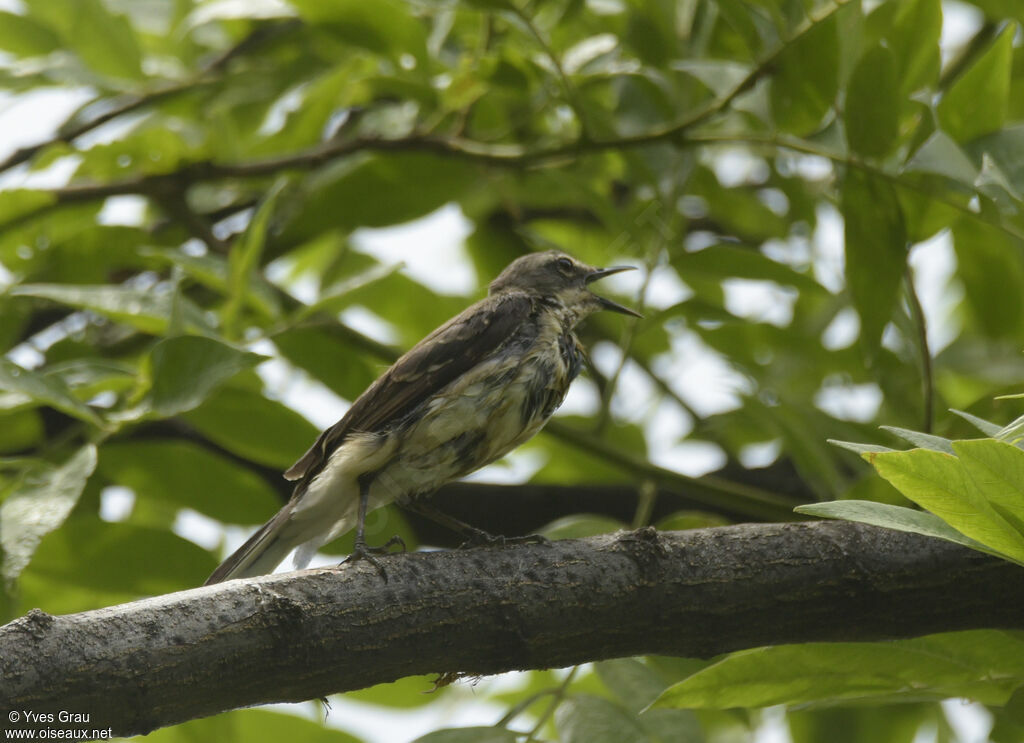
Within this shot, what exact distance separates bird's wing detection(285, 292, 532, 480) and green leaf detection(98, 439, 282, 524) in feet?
0.57

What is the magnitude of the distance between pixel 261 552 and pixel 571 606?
1245 mm

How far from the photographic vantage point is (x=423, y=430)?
356 centimetres

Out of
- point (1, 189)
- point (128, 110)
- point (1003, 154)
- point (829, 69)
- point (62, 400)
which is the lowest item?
point (62, 400)

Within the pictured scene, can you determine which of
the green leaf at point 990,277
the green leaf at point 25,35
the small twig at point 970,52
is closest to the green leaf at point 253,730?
the green leaf at point 990,277

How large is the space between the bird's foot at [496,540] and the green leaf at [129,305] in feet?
3.20

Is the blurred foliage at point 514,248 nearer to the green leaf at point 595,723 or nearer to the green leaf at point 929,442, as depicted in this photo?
the green leaf at point 595,723

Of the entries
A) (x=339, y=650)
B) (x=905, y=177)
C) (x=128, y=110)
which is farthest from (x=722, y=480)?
(x=128, y=110)

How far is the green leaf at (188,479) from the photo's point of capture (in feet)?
11.4

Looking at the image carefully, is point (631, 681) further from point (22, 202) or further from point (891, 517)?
point (22, 202)

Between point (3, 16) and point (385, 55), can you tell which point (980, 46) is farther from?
point (3, 16)

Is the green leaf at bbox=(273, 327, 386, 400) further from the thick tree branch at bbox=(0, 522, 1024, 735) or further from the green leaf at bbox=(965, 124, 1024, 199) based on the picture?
the green leaf at bbox=(965, 124, 1024, 199)

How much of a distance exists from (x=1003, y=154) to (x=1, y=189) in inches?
126

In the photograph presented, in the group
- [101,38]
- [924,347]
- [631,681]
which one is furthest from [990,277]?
[101,38]

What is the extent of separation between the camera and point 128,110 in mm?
4461
